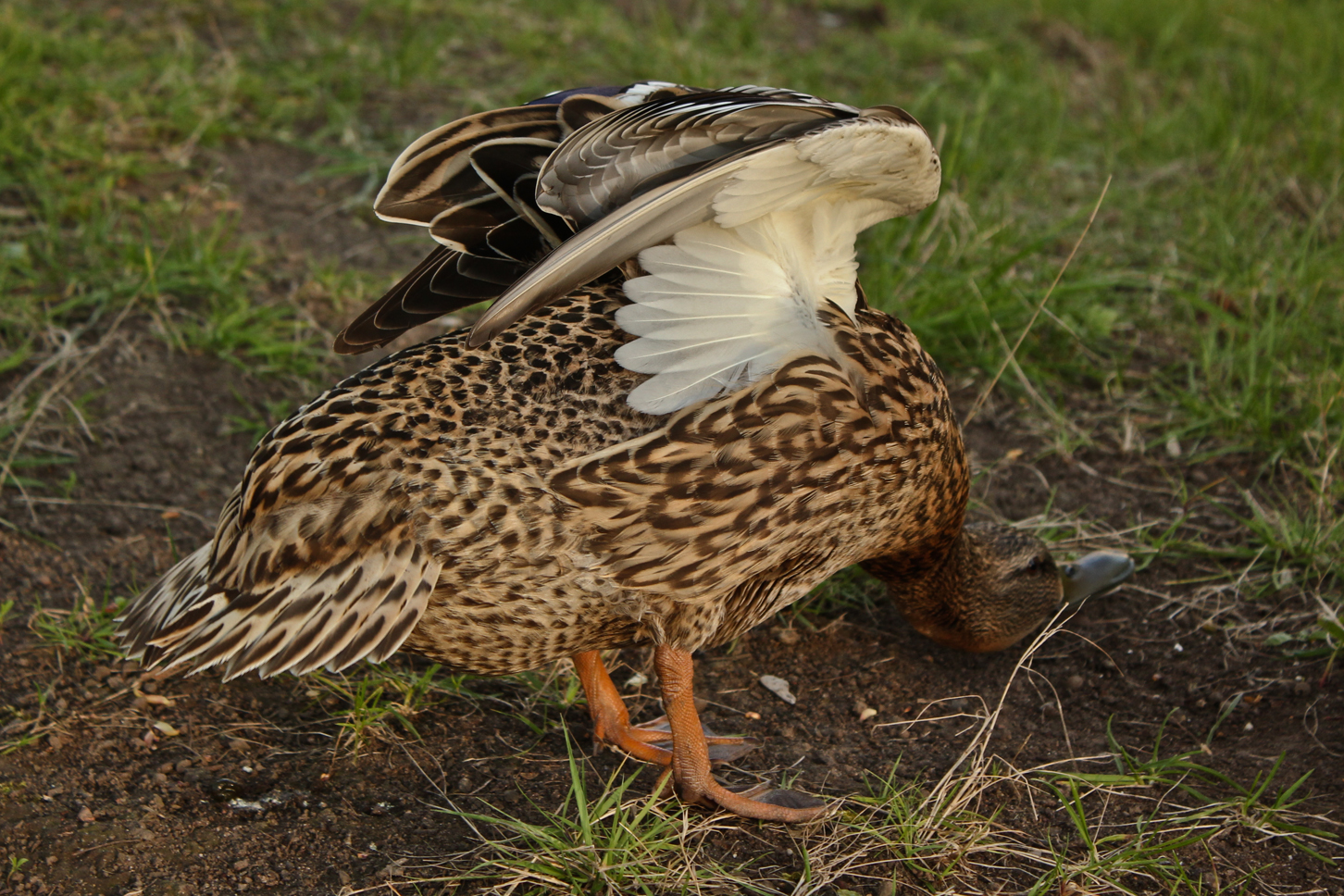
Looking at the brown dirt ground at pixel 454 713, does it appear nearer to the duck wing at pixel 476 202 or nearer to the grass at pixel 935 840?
the grass at pixel 935 840

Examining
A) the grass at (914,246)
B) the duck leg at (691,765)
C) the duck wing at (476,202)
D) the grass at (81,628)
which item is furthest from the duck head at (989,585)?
the grass at (81,628)

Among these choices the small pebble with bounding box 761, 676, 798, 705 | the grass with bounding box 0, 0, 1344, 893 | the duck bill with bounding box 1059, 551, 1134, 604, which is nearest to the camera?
the grass with bounding box 0, 0, 1344, 893

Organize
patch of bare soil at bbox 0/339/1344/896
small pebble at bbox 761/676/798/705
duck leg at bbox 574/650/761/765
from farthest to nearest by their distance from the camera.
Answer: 1. small pebble at bbox 761/676/798/705
2. duck leg at bbox 574/650/761/765
3. patch of bare soil at bbox 0/339/1344/896

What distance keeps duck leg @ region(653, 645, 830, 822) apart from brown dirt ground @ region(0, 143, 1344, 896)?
0.05m

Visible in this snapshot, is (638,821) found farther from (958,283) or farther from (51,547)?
(958,283)

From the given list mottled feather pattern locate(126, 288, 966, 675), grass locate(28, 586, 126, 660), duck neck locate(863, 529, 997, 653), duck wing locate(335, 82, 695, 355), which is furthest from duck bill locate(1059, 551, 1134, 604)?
grass locate(28, 586, 126, 660)

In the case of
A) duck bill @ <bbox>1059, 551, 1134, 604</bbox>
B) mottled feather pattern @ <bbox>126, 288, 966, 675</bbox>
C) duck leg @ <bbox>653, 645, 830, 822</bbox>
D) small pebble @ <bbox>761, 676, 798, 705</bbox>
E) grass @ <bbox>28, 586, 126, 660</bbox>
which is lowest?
small pebble @ <bbox>761, 676, 798, 705</bbox>

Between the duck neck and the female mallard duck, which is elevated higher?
the female mallard duck

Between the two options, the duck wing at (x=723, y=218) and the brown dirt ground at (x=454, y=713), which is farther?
the brown dirt ground at (x=454, y=713)

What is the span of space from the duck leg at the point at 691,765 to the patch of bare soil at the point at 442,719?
0.06m

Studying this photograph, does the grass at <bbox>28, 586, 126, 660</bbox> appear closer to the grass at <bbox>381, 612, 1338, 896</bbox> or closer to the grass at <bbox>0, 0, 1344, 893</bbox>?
the grass at <bbox>0, 0, 1344, 893</bbox>

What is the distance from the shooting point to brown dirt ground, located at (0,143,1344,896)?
8.25 ft

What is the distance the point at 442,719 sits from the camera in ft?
9.76

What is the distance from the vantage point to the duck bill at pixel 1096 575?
10.9ft
